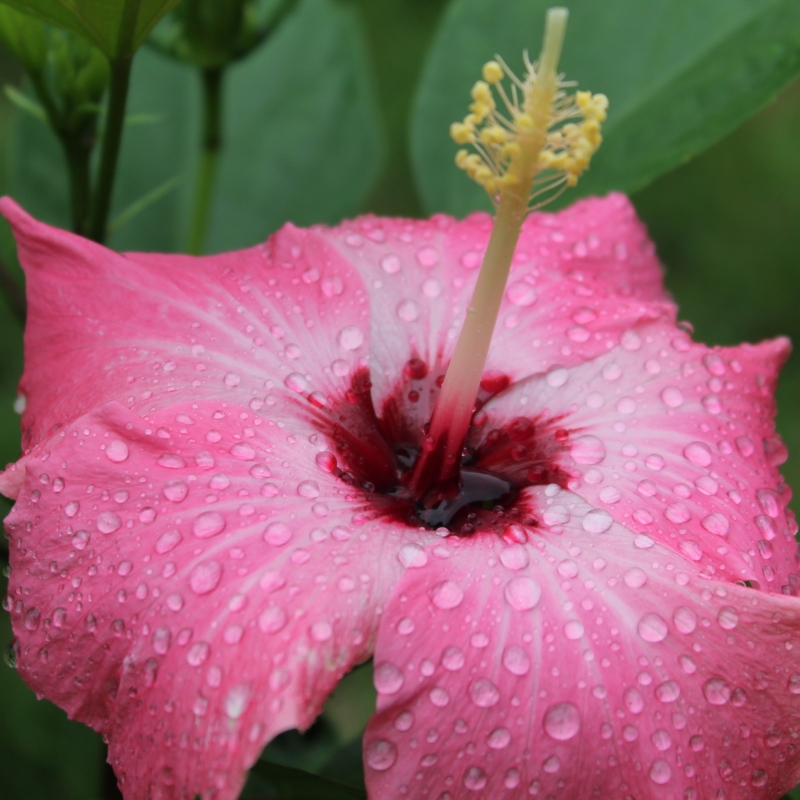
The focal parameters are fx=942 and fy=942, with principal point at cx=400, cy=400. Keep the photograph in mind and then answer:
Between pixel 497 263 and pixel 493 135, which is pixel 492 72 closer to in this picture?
pixel 493 135

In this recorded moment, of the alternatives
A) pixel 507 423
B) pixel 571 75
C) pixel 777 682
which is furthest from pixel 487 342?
pixel 571 75

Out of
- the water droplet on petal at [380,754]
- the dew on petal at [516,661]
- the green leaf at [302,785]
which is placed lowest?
the green leaf at [302,785]

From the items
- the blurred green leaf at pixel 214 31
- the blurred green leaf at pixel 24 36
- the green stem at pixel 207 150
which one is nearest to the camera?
the blurred green leaf at pixel 24 36

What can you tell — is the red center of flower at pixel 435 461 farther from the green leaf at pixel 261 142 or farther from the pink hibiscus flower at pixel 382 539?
the green leaf at pixel 261 142

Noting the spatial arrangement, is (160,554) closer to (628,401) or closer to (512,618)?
(512,618)

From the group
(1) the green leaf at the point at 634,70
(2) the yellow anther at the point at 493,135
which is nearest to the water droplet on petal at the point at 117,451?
(2) the yellow anther at the point at 493,135

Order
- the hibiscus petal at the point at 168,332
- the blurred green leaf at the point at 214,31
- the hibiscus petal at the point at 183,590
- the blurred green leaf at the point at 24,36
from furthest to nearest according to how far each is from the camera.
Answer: the blurred green leaf at the point at 214,31, the blurred green leaf at the point at 24,36, the hibiscus petal at the point at 168,332, the hibiscus petal at the point at 183,590

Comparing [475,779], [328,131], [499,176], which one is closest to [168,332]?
[499,176]

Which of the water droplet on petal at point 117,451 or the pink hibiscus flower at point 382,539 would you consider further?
the water droplet on petal at point 117,451
